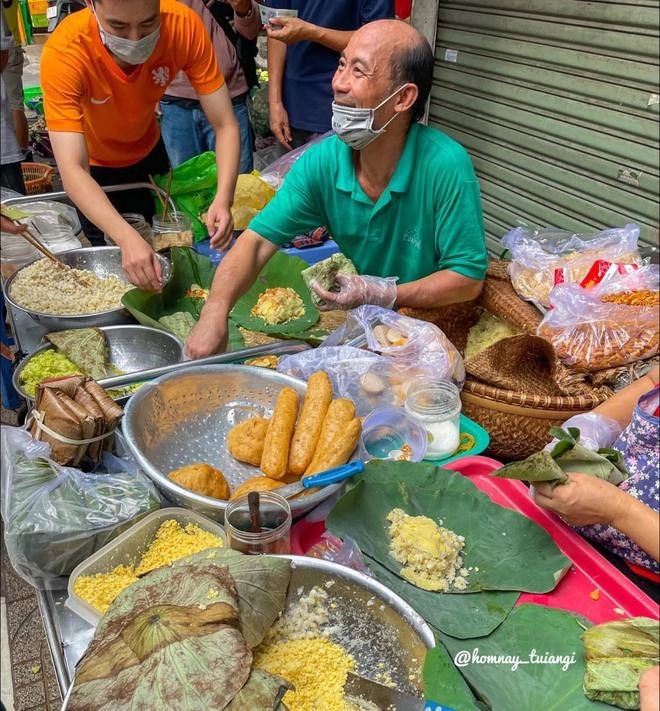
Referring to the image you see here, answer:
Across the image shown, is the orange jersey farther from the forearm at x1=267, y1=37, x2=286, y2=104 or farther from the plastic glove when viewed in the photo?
the plastic glove

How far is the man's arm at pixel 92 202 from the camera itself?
8.06 ft

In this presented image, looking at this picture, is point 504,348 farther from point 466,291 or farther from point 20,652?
point 20,652

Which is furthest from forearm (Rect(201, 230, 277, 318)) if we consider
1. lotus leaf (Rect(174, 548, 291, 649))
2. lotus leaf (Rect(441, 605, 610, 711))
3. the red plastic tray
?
lotus leaf (Rect(441, 605, 610, 711))

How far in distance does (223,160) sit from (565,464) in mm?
2358


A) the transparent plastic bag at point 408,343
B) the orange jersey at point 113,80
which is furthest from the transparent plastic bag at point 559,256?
the orange jersey at point 113,80

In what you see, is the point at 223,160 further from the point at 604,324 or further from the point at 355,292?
the point at 604,324

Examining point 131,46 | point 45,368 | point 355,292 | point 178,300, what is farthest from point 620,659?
point 131,46

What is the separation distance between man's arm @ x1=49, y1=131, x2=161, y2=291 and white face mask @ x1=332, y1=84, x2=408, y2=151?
88 centimetres

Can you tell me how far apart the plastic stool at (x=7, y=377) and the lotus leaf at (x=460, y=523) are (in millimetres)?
1719

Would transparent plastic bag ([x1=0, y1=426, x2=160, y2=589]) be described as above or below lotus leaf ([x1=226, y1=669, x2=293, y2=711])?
below

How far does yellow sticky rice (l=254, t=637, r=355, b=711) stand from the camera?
1.14 m

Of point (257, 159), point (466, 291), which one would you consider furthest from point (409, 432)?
point (257, 159)

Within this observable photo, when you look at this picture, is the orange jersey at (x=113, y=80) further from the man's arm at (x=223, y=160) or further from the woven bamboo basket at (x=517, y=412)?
the woven bamboo basket at (x=517, y=412)

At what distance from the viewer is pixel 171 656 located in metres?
0.96
